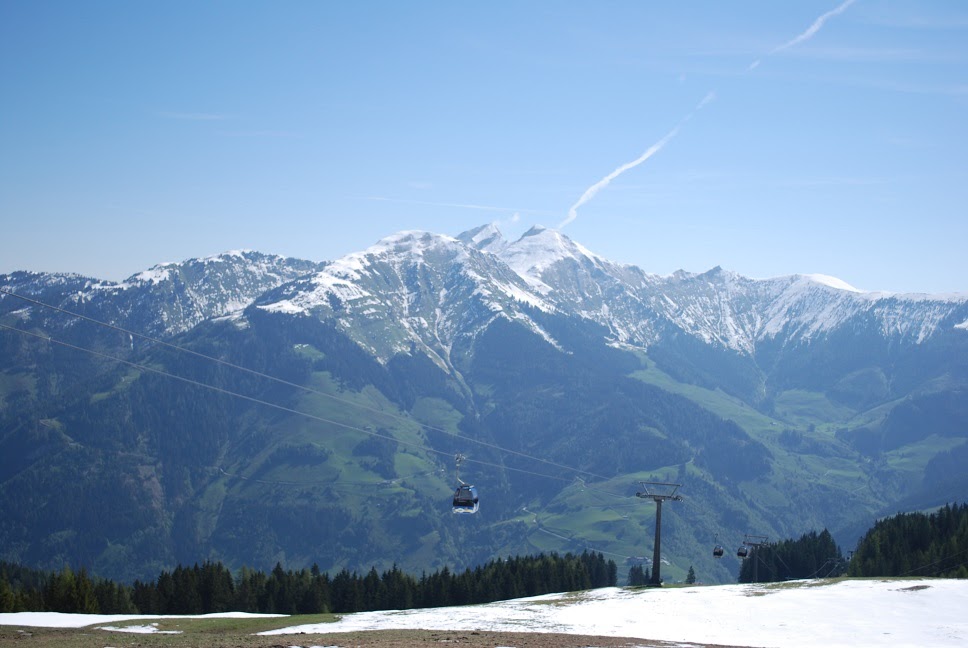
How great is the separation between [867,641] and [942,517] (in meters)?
112

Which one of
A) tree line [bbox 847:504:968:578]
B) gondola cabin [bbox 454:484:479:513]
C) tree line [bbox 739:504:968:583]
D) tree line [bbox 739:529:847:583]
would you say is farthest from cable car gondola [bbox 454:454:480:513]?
tree line [bbox 739:529:847:583]

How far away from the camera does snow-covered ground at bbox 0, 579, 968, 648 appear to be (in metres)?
67.4

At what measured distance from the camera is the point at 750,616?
7675cm

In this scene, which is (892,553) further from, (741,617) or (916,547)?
(741,617)

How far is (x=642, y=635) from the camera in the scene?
2709 inches

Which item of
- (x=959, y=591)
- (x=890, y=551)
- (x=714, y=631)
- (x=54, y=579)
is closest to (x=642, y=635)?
(x=714, y=631)

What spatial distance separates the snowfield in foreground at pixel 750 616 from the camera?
67375mm

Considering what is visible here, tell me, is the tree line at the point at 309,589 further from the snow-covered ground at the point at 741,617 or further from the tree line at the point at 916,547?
the snow-covered ground at the point at 741,617

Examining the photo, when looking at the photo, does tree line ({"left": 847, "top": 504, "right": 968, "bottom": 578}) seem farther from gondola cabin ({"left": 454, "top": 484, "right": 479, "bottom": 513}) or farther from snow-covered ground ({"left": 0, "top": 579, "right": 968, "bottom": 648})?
gondola cabin ({"left": 454, "top": 484, "right": 479, "bottom": 513})

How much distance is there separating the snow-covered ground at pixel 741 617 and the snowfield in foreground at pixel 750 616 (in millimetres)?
75

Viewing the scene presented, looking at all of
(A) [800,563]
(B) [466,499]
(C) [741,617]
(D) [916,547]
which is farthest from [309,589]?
(D) [916,547]

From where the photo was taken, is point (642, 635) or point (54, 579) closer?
point (642, 635)

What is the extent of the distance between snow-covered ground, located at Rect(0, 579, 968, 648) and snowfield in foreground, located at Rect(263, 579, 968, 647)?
0.08 metres

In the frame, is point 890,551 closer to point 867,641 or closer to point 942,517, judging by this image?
point 942,517
